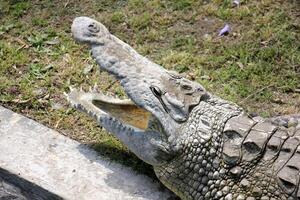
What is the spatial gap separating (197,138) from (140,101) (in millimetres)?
395

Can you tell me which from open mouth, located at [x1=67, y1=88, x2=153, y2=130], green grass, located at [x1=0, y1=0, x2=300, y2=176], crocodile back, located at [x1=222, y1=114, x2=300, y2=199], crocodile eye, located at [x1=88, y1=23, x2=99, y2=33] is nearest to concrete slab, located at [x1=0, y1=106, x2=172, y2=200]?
green grass, located at [x1=0, y1=0, x2=300, y2=176]

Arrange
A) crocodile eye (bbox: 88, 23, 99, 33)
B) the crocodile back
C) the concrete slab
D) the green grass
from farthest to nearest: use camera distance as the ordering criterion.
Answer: the green grass, crocodile eye (bbox: 88, 23, 99, 33), the concrete slab, the crocodile back

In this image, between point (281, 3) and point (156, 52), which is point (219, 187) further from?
point (281, 3)

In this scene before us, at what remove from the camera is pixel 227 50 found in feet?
15.4

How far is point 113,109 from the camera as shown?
368cm

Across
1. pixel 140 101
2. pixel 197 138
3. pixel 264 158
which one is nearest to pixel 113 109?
pixel 140 101

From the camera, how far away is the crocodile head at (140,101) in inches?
126

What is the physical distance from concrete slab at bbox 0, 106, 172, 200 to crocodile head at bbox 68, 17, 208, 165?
0.74ft

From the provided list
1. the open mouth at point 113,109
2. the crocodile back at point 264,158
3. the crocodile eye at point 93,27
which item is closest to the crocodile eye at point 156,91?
the open mouth at point 113,109

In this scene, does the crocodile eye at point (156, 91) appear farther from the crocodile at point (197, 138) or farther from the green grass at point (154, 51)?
the green grass at point (154, 51)

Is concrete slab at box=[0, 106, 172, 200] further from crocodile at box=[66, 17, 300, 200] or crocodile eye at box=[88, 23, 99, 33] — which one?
crocodile eye at box=[88, 23, 99, 33]

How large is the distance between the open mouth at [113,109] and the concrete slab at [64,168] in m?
0.27

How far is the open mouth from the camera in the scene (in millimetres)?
3581

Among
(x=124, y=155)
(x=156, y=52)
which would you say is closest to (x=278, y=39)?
(x=156, y=52)
